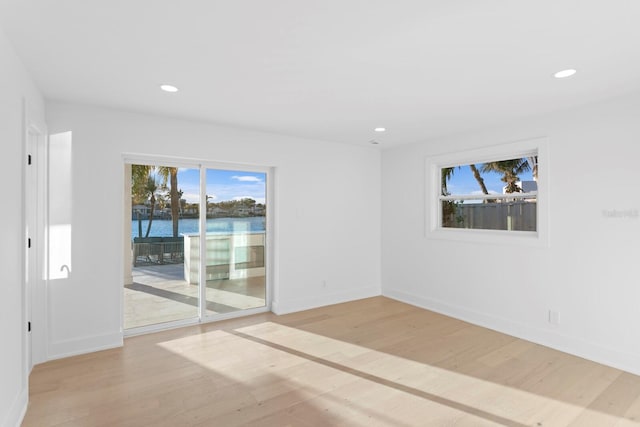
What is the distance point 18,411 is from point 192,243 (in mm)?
2197

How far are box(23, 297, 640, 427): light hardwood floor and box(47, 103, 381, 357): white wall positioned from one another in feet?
2.06

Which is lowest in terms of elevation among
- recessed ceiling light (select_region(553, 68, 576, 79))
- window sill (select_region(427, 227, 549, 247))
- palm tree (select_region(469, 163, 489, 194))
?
window sill (select_region(427, 227, 549, 247))

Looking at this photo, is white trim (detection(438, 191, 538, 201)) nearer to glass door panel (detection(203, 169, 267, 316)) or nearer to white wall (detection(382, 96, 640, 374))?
white wall (detection(382, 96, 640, 374))

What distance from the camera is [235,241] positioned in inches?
177

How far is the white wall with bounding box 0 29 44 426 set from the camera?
200cm

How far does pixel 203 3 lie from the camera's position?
1.72 m

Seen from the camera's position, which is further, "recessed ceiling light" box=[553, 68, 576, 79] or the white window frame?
the white window frame

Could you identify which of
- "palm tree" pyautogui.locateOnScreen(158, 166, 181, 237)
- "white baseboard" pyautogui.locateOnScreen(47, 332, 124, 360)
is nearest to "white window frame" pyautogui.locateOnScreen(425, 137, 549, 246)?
"palm tree" pyautogui.locateOnScreen(158, 166, 181, 237)

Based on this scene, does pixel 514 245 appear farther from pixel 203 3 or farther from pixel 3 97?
pixel 3 97

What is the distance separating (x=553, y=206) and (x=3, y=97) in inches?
183

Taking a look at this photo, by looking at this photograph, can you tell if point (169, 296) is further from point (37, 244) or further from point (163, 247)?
point (37, 244)

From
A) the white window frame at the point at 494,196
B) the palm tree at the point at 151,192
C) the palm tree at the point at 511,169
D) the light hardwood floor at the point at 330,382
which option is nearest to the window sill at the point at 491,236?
the white window frame at the point at 494,196

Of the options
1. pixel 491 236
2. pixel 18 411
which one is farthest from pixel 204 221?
pixel 491 236

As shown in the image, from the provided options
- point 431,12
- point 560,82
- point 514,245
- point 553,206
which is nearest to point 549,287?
point 514,245
